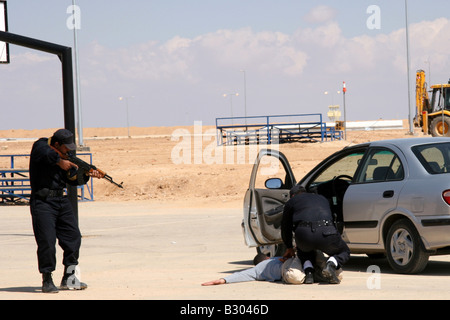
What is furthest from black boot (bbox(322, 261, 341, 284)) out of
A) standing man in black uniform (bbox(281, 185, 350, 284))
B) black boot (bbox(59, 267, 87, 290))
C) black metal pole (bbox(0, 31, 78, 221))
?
black metal pole (bbox(0, 31, 78, 221))

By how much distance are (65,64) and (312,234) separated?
703 centimetres

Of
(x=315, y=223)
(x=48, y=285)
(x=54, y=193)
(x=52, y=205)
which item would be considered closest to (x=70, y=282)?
(x=48, y=285)

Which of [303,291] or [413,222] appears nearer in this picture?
[303,291]

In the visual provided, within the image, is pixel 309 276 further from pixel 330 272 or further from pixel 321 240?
pixel 321 240

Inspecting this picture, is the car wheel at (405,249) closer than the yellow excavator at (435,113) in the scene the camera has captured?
Yes

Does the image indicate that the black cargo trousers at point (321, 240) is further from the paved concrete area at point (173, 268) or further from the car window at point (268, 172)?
the car window at point (268, 172)

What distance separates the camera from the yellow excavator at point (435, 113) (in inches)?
1563

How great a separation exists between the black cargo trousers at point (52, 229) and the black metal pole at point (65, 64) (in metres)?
4.36

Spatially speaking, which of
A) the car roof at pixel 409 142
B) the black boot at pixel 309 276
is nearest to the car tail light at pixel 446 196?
the car roof at pixel 409 142
